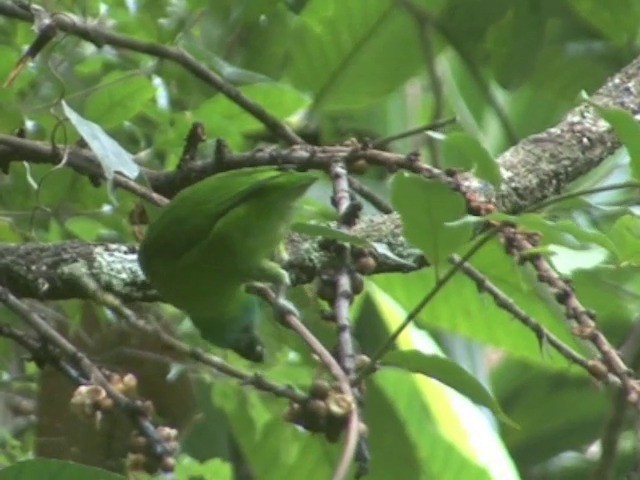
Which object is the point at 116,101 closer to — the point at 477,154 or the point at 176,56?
the point at 176,56

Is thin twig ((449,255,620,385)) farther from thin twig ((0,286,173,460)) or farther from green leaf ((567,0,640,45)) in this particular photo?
green leaf ((567,0,640,45))

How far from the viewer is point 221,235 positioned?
436 mm

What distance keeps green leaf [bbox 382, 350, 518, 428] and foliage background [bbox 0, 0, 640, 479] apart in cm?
15

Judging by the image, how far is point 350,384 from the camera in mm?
363

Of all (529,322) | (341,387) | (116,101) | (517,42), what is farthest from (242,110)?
(341,387)

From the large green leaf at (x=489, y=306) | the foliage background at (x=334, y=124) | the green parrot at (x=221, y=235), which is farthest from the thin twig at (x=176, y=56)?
the green parrot at (x=221, y=235)

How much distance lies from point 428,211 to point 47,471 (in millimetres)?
203

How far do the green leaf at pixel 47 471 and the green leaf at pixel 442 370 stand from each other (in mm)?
137

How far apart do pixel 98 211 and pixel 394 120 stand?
1.51ft

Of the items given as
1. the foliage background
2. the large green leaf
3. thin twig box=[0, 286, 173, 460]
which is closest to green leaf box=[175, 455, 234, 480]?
the foliage background

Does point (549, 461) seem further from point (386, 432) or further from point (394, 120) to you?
point (386, 432)

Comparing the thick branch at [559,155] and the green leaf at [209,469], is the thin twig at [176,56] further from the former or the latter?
the green leaf at [209,469]

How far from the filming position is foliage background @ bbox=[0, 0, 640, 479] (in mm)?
759

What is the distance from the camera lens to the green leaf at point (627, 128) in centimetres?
46
